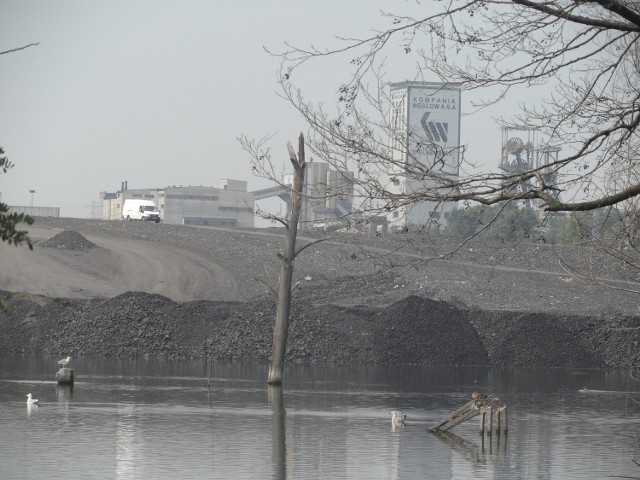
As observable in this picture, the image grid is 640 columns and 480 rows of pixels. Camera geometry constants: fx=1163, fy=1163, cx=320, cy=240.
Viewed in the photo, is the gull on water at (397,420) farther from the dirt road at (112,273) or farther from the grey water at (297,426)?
the dirt road at (112,273)

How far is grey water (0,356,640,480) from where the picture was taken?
23859 mm

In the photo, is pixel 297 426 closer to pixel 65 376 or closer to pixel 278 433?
pixel 278 433

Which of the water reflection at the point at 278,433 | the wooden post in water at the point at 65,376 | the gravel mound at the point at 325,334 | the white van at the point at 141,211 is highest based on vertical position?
the white van at the point at 141,211

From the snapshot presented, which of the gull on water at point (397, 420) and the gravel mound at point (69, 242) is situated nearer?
the gull on water at point (397, 420)

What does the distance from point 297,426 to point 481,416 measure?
5.02 metres


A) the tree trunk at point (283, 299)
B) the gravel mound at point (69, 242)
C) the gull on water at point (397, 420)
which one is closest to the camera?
the gull on water at point (397, 420)

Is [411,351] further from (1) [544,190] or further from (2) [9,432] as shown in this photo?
(1) [544,190]

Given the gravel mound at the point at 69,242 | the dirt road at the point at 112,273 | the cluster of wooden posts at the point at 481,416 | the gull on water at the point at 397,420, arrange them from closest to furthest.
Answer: the cluster of wooden posts at the point at 481,416, the gull on water at the point at 397,420, the dirt road at the point at 112,273, the gravel mound at the point at 69,242

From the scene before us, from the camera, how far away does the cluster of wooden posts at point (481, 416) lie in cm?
2903

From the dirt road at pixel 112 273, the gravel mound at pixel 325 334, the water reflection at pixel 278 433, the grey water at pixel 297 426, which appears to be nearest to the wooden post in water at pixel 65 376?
the grey water at pixel 297 426

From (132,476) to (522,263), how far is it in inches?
2885

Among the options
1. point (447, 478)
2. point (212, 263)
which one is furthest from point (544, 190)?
point (212, 263)

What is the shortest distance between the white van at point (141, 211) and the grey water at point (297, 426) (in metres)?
63.6

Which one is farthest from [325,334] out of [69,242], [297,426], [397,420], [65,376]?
[69,242]
